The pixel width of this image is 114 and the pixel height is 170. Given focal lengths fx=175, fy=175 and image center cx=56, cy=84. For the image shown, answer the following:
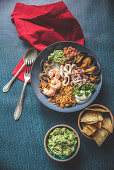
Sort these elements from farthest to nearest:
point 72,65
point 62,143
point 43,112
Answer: point 43,112 < point 72,65 < point 62,143

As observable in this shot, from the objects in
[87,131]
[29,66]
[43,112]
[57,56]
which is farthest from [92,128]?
[29,66]

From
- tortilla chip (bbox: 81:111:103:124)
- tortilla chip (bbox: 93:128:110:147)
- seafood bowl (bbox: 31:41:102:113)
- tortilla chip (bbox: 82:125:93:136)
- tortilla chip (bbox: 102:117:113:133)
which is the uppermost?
seafood bowl (bbox: 31:41:102:113)

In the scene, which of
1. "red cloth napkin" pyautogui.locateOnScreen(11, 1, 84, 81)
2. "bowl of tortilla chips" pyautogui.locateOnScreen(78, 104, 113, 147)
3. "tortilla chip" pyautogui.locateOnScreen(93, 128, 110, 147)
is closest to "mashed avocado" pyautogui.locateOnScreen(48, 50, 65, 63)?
"red cloth napkin" pyautogui.locateOnScreen(11, 1, 84, 81)

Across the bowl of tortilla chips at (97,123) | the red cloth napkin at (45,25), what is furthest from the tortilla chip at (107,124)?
the red cloth napkin at (45,25)

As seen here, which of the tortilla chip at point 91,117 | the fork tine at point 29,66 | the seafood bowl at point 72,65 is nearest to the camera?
the tortilla chip at point 91,117

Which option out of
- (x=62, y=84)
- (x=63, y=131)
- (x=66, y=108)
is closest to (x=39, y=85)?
(x=62, y=84)

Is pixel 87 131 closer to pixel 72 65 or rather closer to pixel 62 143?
pixel 62 143

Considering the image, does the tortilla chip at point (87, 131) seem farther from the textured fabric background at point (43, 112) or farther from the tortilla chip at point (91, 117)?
the textured fabric background at point (43, 112)

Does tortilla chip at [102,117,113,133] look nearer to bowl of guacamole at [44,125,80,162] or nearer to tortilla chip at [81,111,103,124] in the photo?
tortilla chip at [81,111,103,124]
